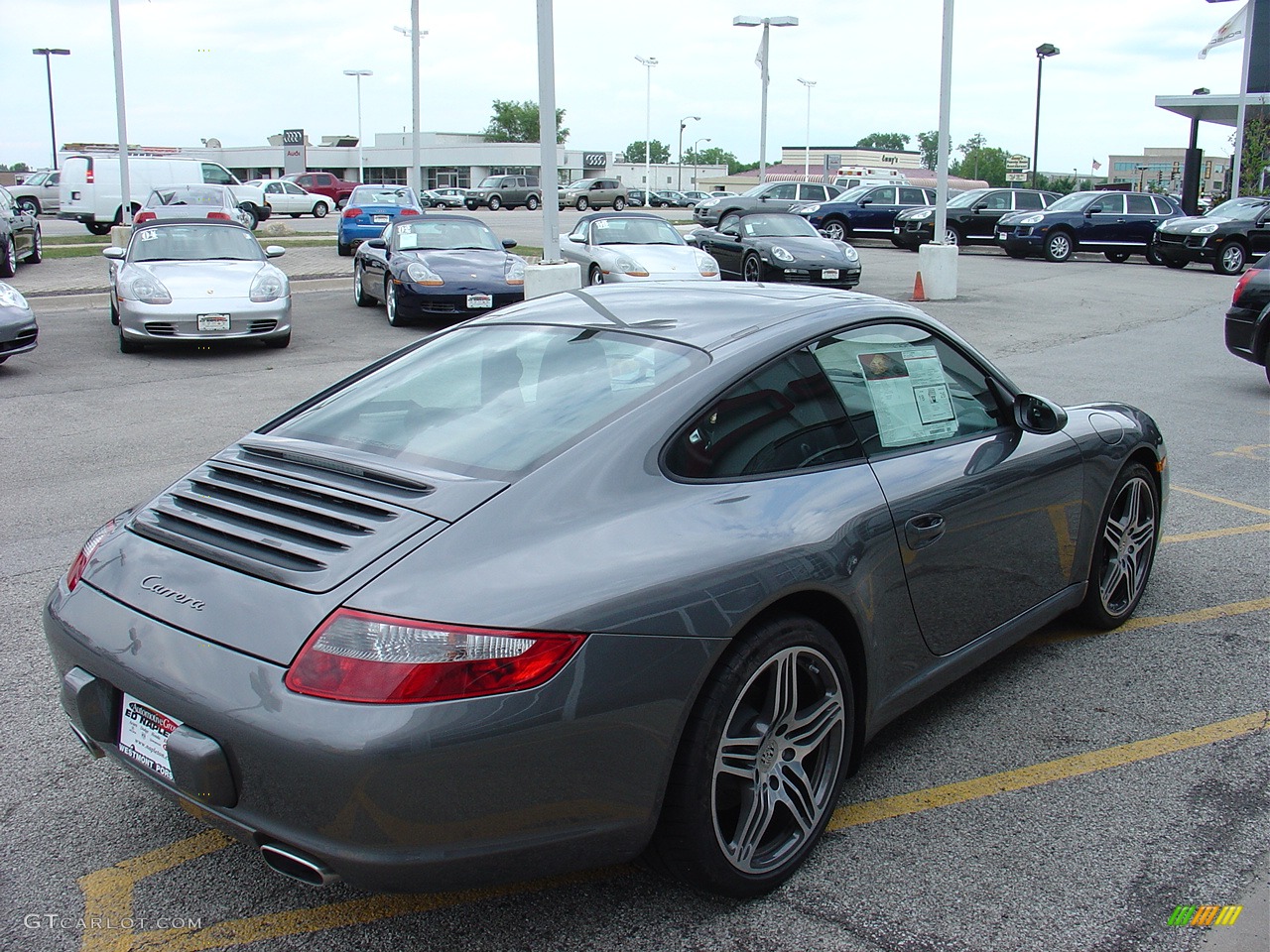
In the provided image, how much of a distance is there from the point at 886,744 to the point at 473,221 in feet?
44.0

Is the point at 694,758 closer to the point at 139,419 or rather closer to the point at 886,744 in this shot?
the point at 886,744

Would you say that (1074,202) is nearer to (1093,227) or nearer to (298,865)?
(1093,227)

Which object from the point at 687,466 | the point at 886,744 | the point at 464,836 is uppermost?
the point at 687,466

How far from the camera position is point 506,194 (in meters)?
57.6

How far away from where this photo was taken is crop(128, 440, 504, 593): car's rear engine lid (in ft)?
8.11

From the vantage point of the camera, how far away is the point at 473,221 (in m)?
15.9

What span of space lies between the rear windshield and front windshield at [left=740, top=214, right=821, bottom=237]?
16393 mm

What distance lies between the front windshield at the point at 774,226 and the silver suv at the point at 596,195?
120 ft

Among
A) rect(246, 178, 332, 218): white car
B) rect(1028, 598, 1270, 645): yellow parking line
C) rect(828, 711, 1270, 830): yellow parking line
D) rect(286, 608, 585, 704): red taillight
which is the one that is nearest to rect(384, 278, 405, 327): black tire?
rect(1028, 598, 1270, 645): yellow parking line

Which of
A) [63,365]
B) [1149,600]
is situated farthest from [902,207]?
[1149,600]

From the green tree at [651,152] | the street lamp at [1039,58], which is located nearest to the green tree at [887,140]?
the green tree at [651,152]

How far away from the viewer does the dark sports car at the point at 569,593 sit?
7.35 ft

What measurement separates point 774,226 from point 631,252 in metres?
4.39

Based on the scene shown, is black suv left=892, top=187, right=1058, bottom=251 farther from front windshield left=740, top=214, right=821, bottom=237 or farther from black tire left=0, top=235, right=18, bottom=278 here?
black tire left=0, top=235, right=18, bottom=278
